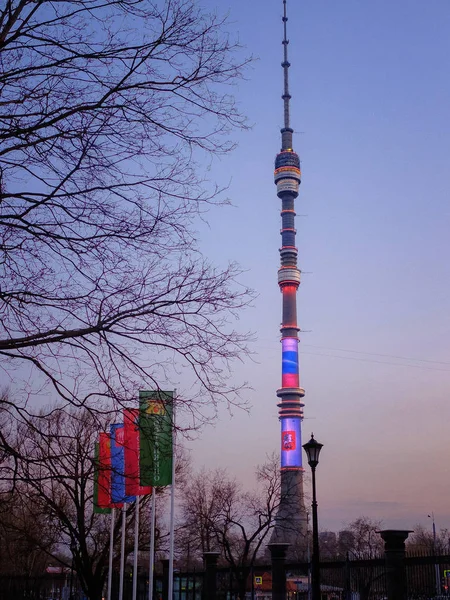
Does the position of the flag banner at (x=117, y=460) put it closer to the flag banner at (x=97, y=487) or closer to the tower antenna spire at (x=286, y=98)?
the flag banner at (x=97, y=487)

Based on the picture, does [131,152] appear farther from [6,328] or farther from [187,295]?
[6,328]

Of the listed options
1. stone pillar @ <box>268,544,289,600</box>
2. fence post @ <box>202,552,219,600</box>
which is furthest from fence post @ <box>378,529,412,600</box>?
fence post @ <box>202,552,219,600</box>

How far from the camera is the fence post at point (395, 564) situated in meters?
15.2

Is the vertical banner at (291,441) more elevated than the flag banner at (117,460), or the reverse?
the vertical banner at (291,441)

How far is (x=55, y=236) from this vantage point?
785 centimetres

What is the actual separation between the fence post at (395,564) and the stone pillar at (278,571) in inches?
251

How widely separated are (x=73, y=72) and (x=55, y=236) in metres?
1.81

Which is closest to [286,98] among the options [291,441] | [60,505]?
[291,441]

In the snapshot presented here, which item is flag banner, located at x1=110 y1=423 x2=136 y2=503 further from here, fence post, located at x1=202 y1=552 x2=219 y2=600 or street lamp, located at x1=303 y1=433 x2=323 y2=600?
fence post, located at x1=202 y1=552 x2=219 y2=600

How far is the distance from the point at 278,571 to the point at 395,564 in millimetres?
7017

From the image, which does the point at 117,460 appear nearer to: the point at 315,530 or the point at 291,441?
the point at 315,530

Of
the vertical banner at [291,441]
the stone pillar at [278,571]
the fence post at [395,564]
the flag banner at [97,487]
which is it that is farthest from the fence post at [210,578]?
the vertical banner at [291,441]

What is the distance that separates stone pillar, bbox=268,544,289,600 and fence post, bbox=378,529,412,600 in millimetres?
6372

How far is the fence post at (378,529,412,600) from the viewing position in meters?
15.2
